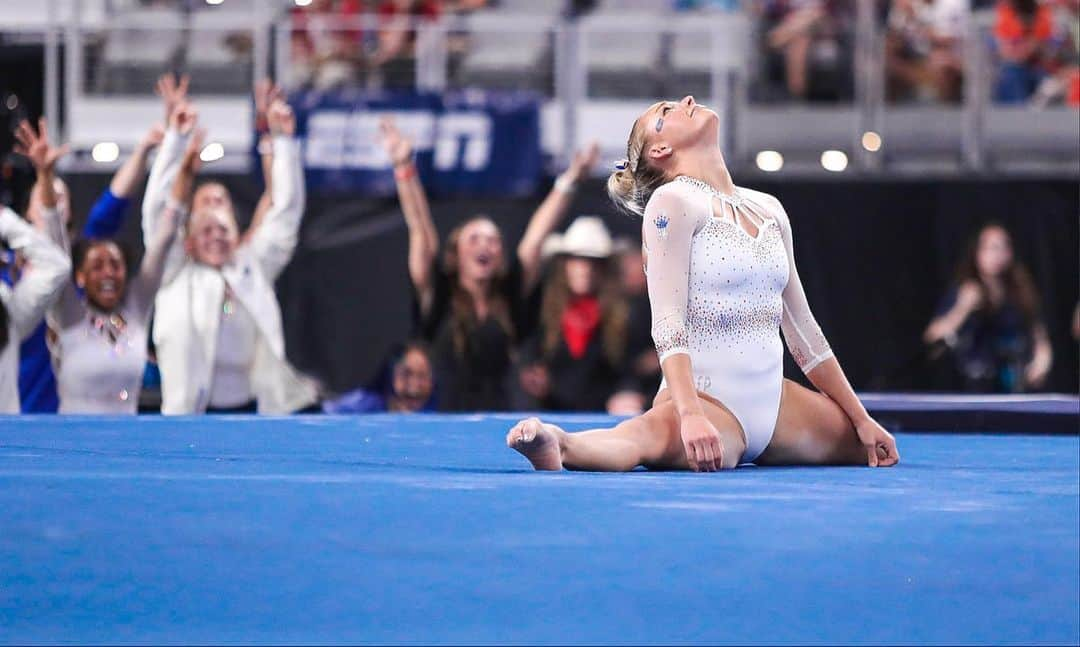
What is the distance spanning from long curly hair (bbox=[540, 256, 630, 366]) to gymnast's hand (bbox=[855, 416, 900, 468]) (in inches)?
147

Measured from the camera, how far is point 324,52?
7738 millimetres

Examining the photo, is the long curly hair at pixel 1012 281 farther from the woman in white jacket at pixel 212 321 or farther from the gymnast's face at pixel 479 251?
the woman in white jacket at pixel 212 321

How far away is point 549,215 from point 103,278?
205 centimetres

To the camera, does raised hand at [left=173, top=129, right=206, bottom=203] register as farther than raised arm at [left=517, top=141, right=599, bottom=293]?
No

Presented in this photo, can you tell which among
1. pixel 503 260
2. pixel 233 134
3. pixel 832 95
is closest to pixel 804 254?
pixel 832 95

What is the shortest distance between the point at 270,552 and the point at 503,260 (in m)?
4.61

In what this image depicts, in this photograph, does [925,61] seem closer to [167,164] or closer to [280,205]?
[280,205]

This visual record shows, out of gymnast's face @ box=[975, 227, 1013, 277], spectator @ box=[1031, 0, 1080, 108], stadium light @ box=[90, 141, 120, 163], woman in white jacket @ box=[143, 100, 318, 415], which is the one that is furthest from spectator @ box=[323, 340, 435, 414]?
spectator @ box=[1031, 0, 1080, 108]

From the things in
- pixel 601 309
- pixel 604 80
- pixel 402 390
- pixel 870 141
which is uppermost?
pixel 604 80

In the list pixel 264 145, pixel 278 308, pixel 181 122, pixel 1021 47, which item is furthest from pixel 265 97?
pixel 1021 47

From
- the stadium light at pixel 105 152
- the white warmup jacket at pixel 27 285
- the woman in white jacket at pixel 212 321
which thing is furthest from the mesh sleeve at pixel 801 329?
the stadium light at pixel 105 152

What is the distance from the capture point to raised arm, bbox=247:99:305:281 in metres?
6.14

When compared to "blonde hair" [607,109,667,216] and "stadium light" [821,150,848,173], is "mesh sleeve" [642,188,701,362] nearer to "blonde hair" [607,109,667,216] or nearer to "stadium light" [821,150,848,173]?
"blonde hair" [607,109,667,216]

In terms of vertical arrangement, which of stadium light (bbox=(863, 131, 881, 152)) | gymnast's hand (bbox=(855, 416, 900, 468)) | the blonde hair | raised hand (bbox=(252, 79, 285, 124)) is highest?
raised hand (bbox=(252, 79, 285, 124))
